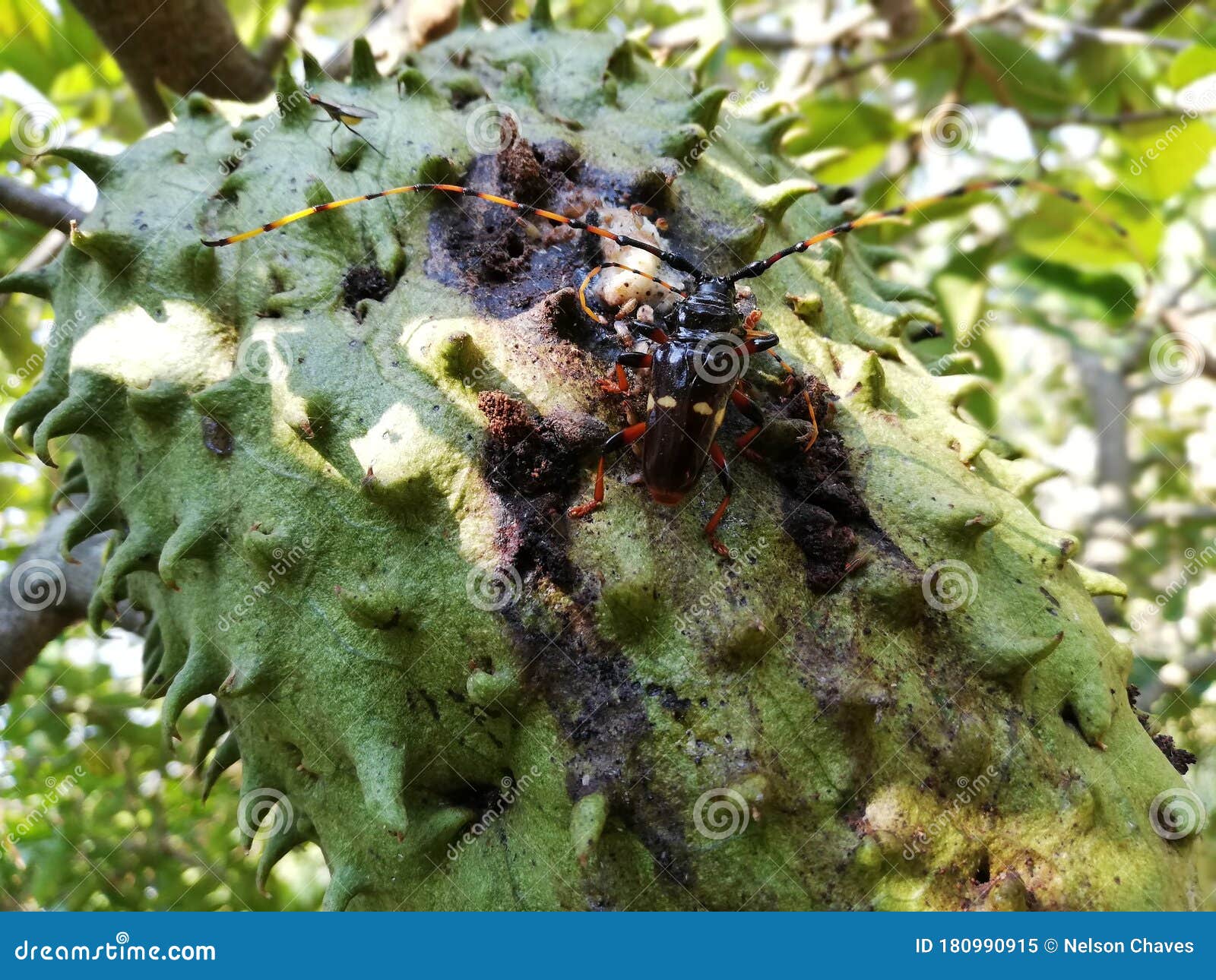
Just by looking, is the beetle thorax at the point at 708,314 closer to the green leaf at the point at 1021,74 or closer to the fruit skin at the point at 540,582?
the fruit skin at the point at 540,582

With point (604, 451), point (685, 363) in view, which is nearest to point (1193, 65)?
point (685, 363)

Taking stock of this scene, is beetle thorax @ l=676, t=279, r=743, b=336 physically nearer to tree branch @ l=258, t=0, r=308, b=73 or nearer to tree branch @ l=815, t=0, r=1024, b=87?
tree branch @ l=258, t=0, r=308, b=73

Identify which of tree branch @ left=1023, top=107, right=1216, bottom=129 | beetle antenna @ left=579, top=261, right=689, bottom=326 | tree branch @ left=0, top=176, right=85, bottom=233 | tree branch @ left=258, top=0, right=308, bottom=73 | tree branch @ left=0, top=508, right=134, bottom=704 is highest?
tree branch @ left=0, top=176, right=85, bottom=233

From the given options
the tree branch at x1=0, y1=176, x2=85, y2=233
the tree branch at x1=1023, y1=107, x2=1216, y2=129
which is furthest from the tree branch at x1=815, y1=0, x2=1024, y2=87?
the tree branch at x1=0, y1=176, x2=85, y2=233

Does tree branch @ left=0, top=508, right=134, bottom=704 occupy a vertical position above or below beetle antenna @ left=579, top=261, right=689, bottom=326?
below

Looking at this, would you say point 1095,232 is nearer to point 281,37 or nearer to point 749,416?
point 749,416

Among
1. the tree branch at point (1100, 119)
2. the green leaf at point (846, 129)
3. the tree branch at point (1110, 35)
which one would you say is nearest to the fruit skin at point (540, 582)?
the green leaf at point (846, 129)

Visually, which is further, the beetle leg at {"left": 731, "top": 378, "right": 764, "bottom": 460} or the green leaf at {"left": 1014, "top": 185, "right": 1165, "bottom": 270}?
the green leaf at {"left": 1014, "top": 185, "right": 1165, "bottom": 270}
